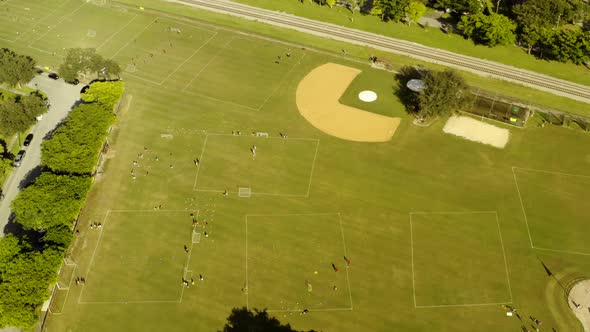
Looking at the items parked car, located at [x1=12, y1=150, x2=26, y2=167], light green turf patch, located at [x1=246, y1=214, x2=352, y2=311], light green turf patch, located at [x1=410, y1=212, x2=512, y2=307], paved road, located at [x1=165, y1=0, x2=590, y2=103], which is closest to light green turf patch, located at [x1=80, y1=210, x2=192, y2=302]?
light green turf patch, located at [x1=246, y1=214, x2=352, y2=311]

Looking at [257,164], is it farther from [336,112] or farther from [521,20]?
[521,20]

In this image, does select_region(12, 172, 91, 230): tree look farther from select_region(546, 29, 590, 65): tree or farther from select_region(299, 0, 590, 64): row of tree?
select_region(546, 29, 590, 65): tree

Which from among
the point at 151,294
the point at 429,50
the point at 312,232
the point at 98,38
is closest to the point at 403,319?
the point at 312,232

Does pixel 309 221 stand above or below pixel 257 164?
below

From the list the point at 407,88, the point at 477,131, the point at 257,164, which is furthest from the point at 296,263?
the point at 407,88

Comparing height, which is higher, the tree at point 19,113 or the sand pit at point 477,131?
the tree at point 19,113

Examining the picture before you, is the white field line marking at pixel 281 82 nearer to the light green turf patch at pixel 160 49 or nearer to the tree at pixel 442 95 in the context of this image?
the light green turf patch at pixel 160 49

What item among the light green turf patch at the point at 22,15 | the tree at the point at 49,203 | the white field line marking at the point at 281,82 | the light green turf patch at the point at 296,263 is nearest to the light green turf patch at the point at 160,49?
the white field line marking at the point at 281,82
